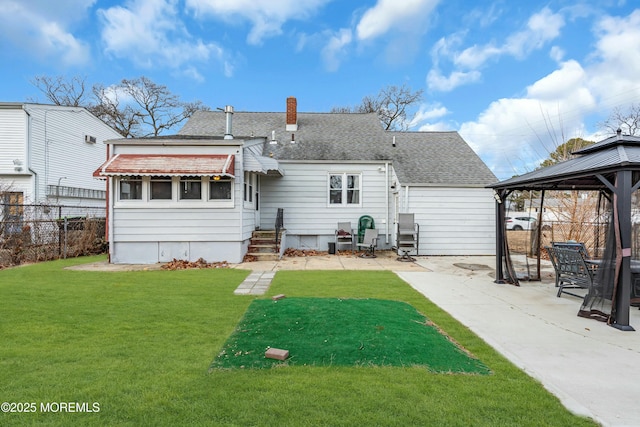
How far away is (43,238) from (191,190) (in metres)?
5.32

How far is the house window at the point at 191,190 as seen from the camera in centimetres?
1045

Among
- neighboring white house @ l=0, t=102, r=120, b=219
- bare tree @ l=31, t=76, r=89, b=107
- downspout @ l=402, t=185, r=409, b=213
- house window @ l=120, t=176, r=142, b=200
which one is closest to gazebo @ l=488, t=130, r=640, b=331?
downspout @ l=402, t=185, r=409, b=213

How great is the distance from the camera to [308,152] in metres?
14.2

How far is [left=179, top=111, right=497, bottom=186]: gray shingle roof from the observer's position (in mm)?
13250

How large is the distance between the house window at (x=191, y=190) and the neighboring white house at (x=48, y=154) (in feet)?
23.7

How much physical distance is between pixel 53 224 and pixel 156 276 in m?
6.21

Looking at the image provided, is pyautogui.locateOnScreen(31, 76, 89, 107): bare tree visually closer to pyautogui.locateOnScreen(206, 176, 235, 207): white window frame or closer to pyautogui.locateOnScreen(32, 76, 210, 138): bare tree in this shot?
pyautogui.locateOnScreen(32, 76, 210, 138): bare tree

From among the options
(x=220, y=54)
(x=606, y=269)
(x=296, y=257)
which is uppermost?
(x=220, y=54)

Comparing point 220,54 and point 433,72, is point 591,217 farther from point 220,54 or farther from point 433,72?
point 220,54

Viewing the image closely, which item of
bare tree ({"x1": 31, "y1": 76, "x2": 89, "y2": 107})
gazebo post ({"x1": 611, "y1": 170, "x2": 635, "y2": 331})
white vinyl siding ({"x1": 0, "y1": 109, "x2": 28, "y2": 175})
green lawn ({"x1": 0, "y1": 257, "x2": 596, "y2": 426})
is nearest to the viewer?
green lawn ({"x1": 0, "y1": 257, "x2": 596, "y2": 426})

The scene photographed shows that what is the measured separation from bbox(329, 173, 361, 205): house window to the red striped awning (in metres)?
4.72

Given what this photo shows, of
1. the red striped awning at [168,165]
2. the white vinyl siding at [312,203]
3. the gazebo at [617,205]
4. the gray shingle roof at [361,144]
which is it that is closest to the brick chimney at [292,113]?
the gray shingle roof at [361,144]

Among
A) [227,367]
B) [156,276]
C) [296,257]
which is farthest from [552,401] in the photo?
[296,257]

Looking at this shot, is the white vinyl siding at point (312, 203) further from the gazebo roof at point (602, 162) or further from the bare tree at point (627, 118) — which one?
the bare tree at point (627, 118)
